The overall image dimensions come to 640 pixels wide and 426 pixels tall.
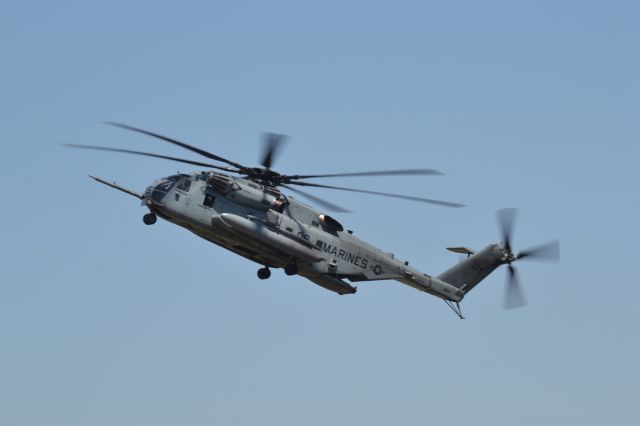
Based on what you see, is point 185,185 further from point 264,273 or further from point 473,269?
point 473,269

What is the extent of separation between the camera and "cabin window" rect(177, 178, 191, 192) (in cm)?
4878

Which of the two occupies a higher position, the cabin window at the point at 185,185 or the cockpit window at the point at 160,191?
the cabin window at the point at 185,185

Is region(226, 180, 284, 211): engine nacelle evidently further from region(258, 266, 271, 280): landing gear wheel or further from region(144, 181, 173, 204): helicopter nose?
region(258, 266, 271, 280): landing gear wheel

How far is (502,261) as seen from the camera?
56.3 m

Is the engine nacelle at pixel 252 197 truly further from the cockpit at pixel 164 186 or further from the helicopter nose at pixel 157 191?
the helicopter nose at pixel 157 191

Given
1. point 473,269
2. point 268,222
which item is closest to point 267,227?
point 268,222

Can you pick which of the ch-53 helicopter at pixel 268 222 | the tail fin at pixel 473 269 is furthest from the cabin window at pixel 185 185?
the tail fin at pixel 473 269

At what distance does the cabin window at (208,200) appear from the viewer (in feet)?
160

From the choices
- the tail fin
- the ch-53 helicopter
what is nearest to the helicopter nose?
Result: the ch-53 helicopter

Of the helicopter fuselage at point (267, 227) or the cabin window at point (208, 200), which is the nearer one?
the helicopter fuselage at point (267, 227)

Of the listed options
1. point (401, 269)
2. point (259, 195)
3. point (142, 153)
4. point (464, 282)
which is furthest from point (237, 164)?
point (464, 282)

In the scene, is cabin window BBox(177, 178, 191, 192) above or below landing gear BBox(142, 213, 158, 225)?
above

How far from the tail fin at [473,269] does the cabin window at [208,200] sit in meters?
14.8

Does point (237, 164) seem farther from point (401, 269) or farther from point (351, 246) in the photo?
point (401, 269)
